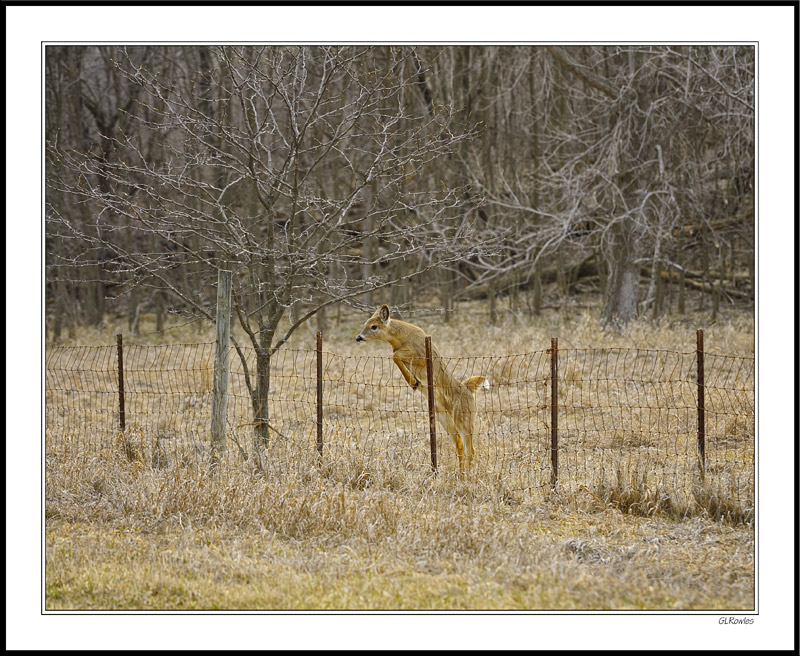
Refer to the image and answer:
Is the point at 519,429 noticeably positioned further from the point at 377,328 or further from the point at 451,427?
the point at 377,328

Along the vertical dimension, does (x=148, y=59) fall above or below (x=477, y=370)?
above

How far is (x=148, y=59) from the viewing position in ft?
72.5

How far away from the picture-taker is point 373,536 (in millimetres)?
5820

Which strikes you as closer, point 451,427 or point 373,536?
point 373,536

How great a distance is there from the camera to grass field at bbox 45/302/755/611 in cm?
491

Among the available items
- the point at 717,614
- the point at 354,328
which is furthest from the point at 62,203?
the point at 717,614

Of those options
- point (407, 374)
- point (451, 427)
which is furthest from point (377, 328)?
point (451, 427)

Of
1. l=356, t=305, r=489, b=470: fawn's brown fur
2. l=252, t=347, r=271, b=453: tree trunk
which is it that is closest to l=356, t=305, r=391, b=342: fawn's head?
l=356, t=305, r=489, b=470: fawn's brown fur

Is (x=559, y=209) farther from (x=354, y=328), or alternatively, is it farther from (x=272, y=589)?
(x=272, y=589)

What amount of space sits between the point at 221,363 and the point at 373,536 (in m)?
2.80

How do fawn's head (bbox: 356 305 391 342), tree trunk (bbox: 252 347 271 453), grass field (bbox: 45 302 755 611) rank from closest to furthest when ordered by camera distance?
grass field (bbox: 45 302 755 611) → tree trunk (bbox: 252 347 271 453) → fawn's head (bbox: 356 305 391 342)

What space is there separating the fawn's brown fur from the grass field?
0.42 m

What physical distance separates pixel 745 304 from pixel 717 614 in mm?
19179

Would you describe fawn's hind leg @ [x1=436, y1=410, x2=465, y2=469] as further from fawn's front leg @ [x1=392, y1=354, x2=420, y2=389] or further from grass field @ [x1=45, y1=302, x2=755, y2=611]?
fawn's front leg @ [x1=392, y1=354, x2=420, y2=389]
